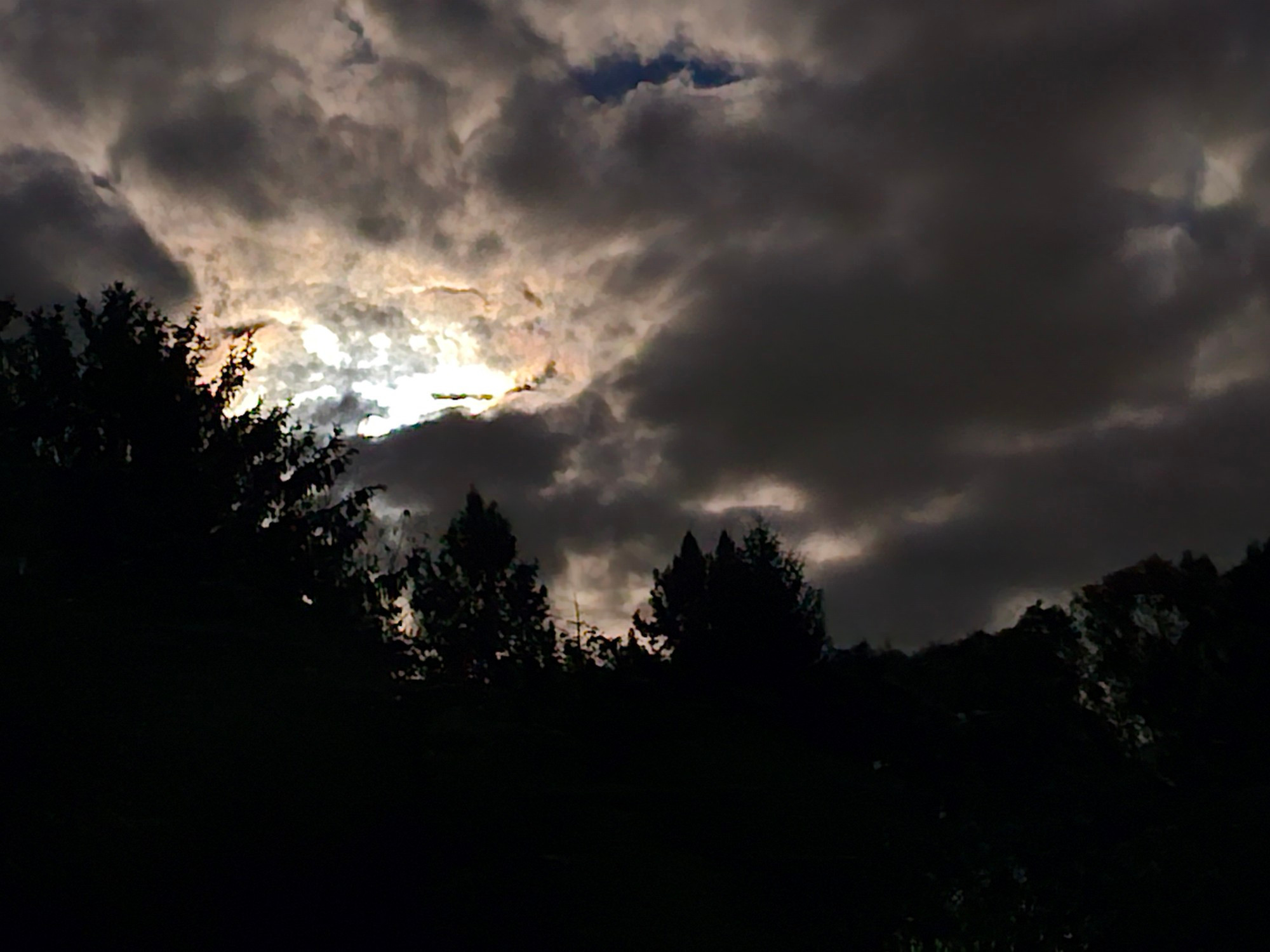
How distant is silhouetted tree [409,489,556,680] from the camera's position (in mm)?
57156

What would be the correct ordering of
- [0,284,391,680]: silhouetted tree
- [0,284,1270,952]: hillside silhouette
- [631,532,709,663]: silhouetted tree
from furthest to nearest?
1. [631,532,709,663]: silhouetted tree
2. [0,284,391,680]: silhouetted tree
3. [0,284,1270,952]: hillside silhouette

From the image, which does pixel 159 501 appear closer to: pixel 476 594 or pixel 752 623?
pixel 752 623

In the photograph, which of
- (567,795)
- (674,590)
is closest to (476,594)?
(674,590)

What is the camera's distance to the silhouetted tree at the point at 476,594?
57156 mm

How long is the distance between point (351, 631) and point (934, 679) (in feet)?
43.5

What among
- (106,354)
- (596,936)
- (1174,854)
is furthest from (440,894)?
(106,354)

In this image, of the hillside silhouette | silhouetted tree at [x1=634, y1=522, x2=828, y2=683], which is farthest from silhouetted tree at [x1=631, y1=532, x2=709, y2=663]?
the hillside silhouette

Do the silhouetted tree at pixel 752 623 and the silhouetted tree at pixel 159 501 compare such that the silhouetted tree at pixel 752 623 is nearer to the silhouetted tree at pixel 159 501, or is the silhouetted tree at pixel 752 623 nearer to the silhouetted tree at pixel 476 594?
the silhouetted tree at pixel 159 501

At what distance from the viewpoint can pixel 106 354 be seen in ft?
112

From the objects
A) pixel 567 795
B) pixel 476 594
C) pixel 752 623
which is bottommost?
pixel 567 795

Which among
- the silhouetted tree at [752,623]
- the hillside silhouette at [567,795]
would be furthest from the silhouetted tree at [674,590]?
the hillside silhouette at [567,795]

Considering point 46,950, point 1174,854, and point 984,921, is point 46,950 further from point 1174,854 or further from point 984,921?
point 1174,854

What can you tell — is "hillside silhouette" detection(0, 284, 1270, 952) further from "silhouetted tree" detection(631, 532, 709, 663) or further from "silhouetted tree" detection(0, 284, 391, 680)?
"silhouetted tree" detection(631, 532, 709, 663)

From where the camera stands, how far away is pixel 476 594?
60.4 metres
